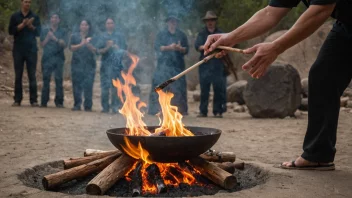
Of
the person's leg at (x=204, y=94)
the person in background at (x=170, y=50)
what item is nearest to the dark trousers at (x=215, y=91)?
the person's leg at (x=204, y=94)

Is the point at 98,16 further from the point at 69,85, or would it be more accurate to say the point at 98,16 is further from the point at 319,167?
the point at 319,167

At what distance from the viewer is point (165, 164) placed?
3514 mm

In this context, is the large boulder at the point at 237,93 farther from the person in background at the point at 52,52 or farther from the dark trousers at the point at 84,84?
the person in background at the point at 52,52

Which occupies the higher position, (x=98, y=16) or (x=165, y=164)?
(x=98, y=16)

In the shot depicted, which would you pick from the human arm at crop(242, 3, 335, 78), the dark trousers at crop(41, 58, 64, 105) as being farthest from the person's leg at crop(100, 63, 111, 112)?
the human arm at crop(242, 3, 335, 78)

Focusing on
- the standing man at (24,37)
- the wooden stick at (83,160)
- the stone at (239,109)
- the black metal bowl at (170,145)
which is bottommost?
the wooden stick at (83,160)

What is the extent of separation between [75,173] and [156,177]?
62 cm

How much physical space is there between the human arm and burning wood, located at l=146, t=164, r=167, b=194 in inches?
39.4

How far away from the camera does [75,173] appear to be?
11.0 feet

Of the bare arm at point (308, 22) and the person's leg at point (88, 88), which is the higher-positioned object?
the bare arm at point (308, 22)

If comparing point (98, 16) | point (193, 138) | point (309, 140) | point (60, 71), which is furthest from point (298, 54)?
point (193, 138)

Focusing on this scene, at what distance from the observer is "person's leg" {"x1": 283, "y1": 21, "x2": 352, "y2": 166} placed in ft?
12.0

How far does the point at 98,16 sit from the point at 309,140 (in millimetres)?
9155

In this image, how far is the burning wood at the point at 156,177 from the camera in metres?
3.08
